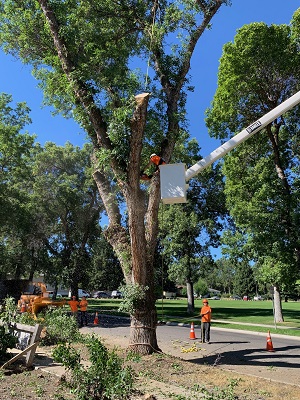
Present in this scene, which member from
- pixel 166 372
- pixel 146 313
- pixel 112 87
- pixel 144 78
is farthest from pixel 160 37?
pixel 166 372

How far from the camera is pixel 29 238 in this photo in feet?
126

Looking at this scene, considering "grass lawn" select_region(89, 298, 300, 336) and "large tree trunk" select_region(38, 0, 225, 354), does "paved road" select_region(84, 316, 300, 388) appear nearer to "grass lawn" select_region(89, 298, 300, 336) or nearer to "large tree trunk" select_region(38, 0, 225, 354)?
"grass lawn" select_region(89, 298, 300, 336)

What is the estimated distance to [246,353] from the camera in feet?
40.9

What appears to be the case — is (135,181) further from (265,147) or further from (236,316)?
(236,316)

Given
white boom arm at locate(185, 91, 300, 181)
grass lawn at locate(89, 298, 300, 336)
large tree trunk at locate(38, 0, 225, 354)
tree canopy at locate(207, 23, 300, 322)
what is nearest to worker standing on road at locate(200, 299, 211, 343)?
grass lawn at locate(89, 298, 300, 336)

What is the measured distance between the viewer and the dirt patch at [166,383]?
21.5 ft

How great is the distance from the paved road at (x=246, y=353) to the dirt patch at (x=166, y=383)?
3.29ft

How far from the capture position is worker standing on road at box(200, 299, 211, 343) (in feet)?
47.1

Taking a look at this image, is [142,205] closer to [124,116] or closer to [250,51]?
[124,116]

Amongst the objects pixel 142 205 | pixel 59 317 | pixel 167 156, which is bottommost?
pixel 59 317

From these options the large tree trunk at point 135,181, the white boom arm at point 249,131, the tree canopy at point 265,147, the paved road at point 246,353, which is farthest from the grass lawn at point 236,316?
the white boom arm at point 249,131

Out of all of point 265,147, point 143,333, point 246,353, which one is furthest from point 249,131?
point 265,147

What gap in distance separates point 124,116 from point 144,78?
9.31 ft

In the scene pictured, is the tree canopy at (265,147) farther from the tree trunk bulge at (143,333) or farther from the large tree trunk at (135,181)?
the tree trunk bulge at (143,333)
